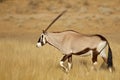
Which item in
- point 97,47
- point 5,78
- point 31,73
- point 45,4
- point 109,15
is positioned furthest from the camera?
point 45,4

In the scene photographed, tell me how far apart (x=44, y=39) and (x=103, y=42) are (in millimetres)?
1287

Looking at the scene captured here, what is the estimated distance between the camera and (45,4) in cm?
3366

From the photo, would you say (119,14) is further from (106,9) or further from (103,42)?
(103,42)

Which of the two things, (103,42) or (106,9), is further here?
(106,9)

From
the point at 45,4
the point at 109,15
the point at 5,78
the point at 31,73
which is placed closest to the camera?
the point at 5,78

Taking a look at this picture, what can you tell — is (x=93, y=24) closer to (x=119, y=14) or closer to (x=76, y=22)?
(x=76, y=22)

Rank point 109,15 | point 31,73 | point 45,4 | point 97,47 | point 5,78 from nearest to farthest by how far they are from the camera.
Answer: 1. point 5,78
2. point 31,73
3. point 97,47
4. point 109,15
5. point 45,4

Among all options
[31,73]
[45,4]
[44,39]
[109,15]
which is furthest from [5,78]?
[45,4]

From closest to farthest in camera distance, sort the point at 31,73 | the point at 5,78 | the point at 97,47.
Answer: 1. the point at 5,78
2. the point at 31,73
3. the point at 97,47

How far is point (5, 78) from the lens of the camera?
5578 millimetres

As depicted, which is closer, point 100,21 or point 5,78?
point 5,78

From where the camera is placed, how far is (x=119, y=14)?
3131 cm

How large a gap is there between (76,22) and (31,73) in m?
23.1

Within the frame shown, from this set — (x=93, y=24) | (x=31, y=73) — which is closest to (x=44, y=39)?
(x=31, y=73)
